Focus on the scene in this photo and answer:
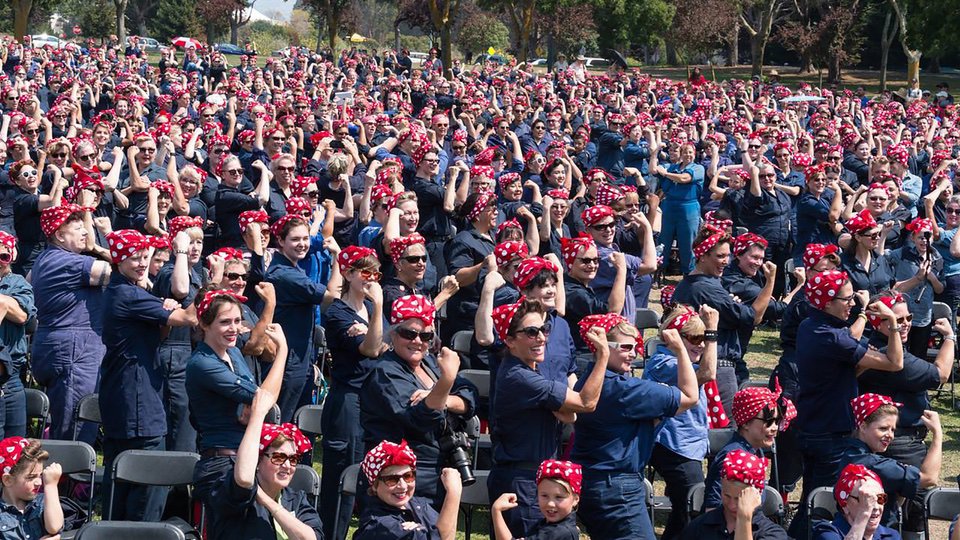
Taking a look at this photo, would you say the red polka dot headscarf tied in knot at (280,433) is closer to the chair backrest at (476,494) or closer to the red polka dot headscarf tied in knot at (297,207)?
the chair backrest at (476,494)

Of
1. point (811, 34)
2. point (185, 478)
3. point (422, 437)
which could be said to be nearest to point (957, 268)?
point (422, 437)

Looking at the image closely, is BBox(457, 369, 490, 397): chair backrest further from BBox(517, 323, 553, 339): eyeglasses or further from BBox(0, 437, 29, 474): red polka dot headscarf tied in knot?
BBox(0, 437, 29, 474): red polka dot headscarf tied in knot

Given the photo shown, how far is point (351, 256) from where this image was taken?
7.57 metres

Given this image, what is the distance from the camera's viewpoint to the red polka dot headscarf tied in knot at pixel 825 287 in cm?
750

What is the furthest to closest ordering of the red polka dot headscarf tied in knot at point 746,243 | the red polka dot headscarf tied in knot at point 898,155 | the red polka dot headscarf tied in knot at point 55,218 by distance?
the red polka dot headscarf tied in knot at point 898,155, the red polka dot headscarf tied in knot at point 746,243, the red polka dot headscarf tied in knot at point 55,218

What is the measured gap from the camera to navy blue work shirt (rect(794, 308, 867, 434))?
7.49m

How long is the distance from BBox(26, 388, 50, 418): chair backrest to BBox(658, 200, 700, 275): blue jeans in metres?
8.89

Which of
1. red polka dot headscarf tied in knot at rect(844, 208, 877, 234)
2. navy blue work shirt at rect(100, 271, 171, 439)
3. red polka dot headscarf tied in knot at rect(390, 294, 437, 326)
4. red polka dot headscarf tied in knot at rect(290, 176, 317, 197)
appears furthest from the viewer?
red polka dot headscarf tied in knot at rect(290, 176, 317, 197)

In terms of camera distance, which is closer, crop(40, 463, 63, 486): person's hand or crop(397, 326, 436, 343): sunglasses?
crop(40, 463, 63, 486): person's hand

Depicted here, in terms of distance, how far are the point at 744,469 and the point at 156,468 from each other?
3.16 meters

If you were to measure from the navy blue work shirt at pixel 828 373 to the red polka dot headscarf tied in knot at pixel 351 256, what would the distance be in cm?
276

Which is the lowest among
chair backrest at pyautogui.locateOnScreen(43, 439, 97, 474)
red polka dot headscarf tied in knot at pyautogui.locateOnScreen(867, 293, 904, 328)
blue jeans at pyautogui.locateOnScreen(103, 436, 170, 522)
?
blue jeans at pyautogui.locateOnScreen(103, 436, 170, 522)

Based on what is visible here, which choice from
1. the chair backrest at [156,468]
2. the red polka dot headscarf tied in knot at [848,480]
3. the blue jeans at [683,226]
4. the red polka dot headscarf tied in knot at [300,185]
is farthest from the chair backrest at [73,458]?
the blue jeans at [683,226]

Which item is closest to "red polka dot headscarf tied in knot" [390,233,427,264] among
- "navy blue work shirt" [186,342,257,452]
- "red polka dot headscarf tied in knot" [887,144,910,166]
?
"navy blue work shirt" [186,342,257,452]
